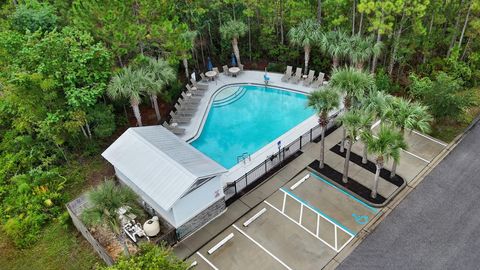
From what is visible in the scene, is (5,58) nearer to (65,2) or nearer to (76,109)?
(76,109)

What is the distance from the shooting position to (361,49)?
28.9m

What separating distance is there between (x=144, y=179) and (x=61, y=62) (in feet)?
35.4

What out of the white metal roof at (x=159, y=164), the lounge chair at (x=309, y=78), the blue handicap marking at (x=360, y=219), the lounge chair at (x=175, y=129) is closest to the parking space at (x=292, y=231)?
the blue handicap marking at (x=360, y=219)

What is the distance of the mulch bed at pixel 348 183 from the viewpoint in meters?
22.2

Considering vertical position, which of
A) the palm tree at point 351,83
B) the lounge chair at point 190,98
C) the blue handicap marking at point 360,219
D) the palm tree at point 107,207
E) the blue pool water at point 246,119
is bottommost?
→ the blue handicap marking at point 360,219

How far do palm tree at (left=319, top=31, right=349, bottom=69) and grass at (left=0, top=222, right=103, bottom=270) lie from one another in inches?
867

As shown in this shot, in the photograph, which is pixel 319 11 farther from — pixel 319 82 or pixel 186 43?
pixel 186 43

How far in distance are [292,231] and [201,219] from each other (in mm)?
5032

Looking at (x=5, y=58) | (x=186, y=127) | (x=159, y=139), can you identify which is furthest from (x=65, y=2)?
(x=159, y=139)

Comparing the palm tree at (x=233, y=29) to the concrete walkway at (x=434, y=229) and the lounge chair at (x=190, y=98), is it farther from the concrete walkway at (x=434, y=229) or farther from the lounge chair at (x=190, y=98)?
the concrete walkway at (x=434, y=229)

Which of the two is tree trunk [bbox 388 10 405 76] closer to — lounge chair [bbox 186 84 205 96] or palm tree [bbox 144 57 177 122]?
lounge chair [bbox 186 84 205 96]

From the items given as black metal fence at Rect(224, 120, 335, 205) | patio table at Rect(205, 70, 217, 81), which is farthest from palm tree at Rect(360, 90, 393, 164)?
patio table at Rect(205, 70, 217, 81)

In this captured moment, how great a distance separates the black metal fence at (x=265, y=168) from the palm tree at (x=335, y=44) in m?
6.87

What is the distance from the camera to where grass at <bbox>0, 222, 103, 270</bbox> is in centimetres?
2050
